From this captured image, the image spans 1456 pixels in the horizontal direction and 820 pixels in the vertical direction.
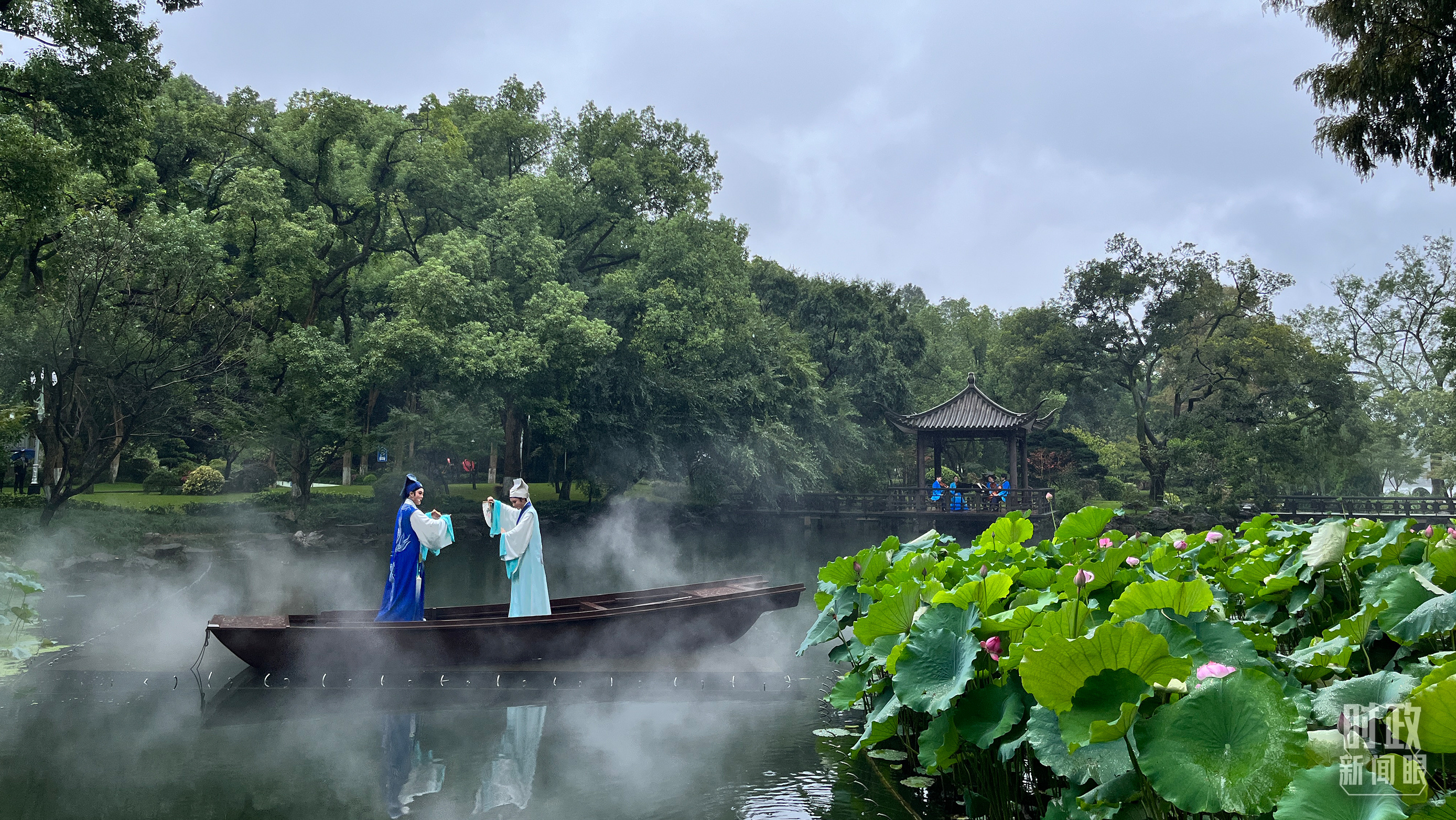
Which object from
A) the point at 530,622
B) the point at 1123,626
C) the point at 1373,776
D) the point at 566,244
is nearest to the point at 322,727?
the point at 530,622

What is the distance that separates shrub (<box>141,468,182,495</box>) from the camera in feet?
68.1

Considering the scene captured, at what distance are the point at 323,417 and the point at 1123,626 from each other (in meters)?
16.8

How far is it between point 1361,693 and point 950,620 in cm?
129

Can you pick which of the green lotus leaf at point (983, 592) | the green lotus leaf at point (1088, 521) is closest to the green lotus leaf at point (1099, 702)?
the green lotus leaf at point (983, 592)

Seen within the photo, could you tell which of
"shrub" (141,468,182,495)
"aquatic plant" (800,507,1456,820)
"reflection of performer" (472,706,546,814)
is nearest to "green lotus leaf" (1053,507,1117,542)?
"aquatic plant" (800,507,1456,820)

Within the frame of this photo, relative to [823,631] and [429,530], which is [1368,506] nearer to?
[823,631]

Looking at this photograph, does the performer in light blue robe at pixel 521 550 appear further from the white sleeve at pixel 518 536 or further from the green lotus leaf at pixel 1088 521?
the green lotus leaf at pixel 1088 521

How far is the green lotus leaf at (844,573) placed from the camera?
484cm

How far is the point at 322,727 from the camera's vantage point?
5688mm

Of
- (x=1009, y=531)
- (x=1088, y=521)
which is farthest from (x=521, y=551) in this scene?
(x=1088, y=521)

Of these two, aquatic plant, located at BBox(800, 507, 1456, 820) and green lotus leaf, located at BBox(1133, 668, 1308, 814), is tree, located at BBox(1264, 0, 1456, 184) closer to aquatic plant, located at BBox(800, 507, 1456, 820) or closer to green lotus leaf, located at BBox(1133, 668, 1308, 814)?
aquatic plant, located at BBox(800, 507, 1456, 820)

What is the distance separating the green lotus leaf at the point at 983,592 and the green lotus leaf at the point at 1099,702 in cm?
108

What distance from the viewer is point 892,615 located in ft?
11.5

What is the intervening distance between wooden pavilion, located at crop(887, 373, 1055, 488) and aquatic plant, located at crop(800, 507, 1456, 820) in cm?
1538
